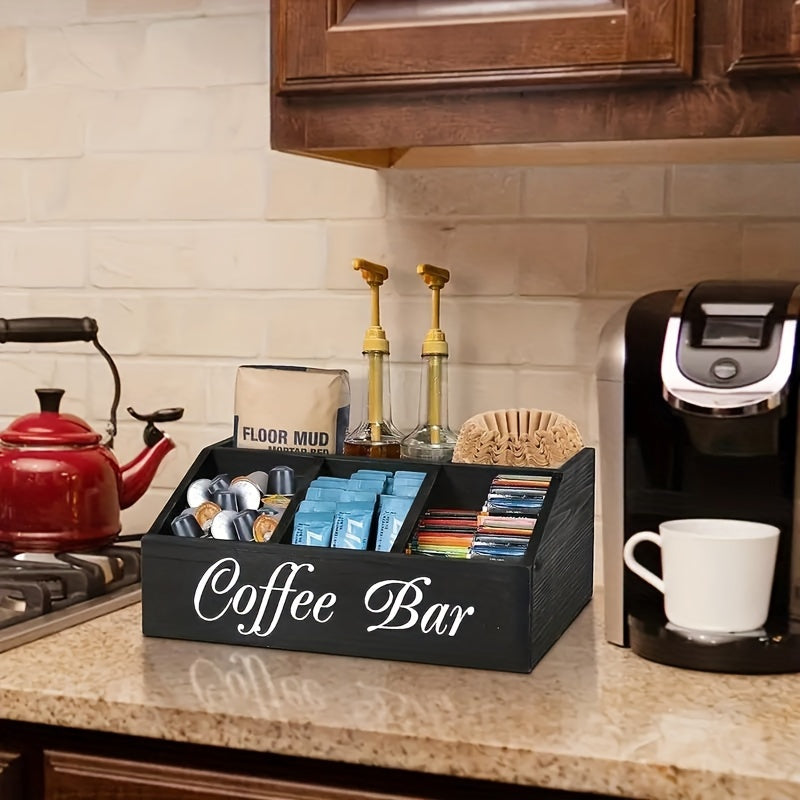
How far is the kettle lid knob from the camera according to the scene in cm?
147

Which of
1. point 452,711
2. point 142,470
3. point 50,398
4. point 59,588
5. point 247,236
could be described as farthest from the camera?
point 247,236

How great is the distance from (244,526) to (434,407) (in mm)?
333

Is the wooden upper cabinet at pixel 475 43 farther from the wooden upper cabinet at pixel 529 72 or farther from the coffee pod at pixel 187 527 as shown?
the coffee pod at pixel 187 527

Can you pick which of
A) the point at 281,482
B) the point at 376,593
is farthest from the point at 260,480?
the point at 376,593

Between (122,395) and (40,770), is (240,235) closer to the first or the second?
(122,395)

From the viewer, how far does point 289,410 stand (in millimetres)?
1439

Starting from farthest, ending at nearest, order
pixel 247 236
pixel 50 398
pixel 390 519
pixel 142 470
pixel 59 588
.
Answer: pixel 247 236, pixel 142 470, pixel 50 398, pixel 59 588, pixel 390 519

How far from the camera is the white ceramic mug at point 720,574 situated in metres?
1.13

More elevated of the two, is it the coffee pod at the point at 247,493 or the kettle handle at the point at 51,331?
the kettle handle at the point at 51,331

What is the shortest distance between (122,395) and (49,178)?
0.34 meters

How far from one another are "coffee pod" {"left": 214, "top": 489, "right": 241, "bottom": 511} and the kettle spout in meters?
0.30

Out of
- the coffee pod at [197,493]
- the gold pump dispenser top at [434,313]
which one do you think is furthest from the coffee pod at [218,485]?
the gold pump dispenser top at [434,313]

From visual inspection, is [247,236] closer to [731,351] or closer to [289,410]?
[289,410]

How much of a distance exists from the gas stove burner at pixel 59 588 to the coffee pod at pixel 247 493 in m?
0.20
